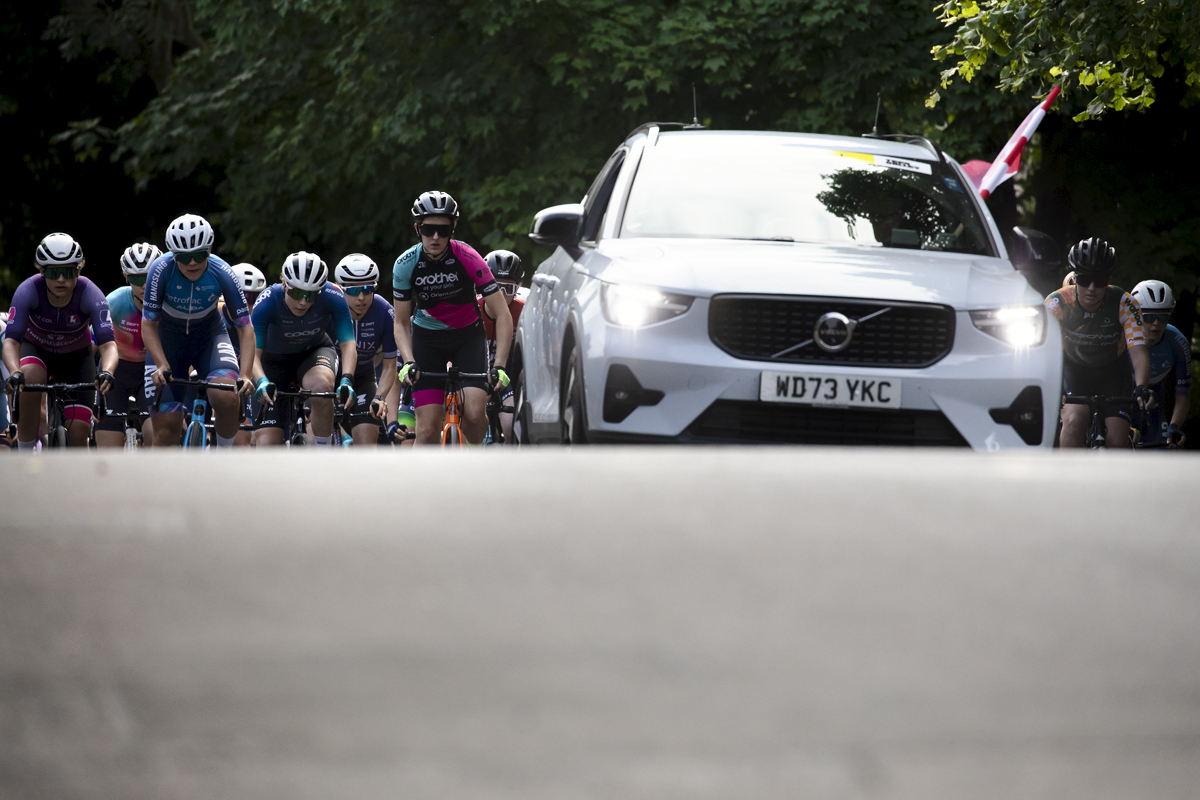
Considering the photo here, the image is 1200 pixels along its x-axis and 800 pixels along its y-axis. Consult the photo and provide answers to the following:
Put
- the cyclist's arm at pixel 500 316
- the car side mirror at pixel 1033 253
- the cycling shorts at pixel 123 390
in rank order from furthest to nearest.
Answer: the cycling shorts at pixel 123 390 < the cyclist's arm at pixel 500 316 < the car side mirror at pixel 1033 253

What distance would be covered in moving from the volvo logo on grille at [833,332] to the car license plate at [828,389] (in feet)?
0.45

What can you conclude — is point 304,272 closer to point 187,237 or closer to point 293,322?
point 293,322

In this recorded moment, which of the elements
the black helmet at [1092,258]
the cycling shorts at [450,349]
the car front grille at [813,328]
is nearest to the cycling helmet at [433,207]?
the cycling shorts at [450,349]

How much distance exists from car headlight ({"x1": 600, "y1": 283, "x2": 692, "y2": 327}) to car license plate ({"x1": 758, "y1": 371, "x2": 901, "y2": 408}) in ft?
1.47

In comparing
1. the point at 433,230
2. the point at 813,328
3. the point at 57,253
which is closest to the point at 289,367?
the point at 57,253

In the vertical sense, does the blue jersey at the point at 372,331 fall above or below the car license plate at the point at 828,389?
below

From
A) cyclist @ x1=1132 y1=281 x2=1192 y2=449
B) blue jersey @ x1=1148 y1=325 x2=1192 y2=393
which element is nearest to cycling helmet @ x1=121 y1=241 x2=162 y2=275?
cyclist @ x1=1132 y1=281 x2=1192 y2=449

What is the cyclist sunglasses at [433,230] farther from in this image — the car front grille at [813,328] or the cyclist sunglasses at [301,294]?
the car front grille at [813,328]

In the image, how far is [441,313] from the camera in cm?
1240

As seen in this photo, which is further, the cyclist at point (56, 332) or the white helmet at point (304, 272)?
the cyclist at point (56, 332)

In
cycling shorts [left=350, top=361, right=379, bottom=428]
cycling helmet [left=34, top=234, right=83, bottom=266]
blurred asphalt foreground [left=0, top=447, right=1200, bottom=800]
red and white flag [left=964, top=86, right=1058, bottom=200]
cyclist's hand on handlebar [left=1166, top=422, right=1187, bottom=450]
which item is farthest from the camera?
red and white flag [left=964, top=86, right=1058, bottom=200]

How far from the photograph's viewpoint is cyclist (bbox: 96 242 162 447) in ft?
46.6

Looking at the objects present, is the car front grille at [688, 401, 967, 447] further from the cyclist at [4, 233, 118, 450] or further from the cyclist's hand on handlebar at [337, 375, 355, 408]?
the cyclist at [4, 233, 118, 450]

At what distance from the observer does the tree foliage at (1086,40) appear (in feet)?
44.2
